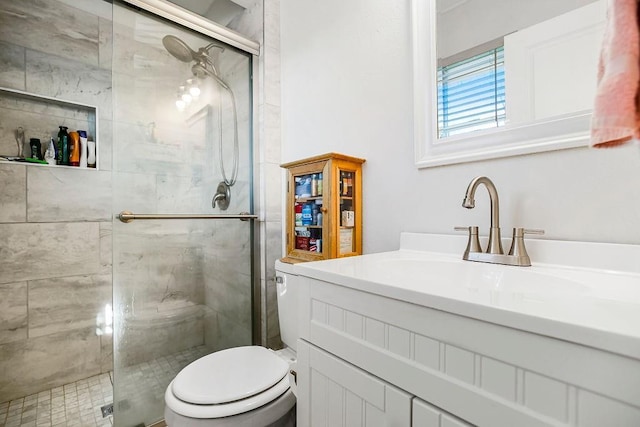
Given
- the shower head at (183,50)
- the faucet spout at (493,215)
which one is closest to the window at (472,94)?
the faucet spout at (493,215)

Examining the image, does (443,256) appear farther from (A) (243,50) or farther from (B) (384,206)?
(A) (243,50)

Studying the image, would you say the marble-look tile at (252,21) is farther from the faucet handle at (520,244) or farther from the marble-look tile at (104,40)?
the faucet handle at (520,244)

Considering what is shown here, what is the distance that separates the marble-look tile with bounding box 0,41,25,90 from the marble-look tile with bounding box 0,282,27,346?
3.55 ft

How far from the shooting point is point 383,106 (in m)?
1.19

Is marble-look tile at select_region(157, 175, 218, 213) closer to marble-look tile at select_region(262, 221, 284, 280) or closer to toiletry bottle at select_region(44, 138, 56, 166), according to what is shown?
marble-look tile at select_region(262, 221, 284, 280)

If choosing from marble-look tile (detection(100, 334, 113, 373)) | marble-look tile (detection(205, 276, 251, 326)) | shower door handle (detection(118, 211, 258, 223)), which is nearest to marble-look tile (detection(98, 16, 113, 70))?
shower door handle (detection(118, 211, 258, 223))

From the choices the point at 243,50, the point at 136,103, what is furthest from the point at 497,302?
the point at 243,50

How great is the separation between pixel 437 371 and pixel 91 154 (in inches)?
84.9

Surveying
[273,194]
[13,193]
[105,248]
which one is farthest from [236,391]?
[13,193]

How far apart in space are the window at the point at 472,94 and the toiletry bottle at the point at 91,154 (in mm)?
1969

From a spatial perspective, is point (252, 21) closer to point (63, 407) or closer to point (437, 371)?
point (437, 371)

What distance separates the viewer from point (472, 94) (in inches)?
37.9

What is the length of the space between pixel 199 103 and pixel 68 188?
0.97m

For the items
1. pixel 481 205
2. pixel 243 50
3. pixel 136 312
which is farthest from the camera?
pixel 243 50
